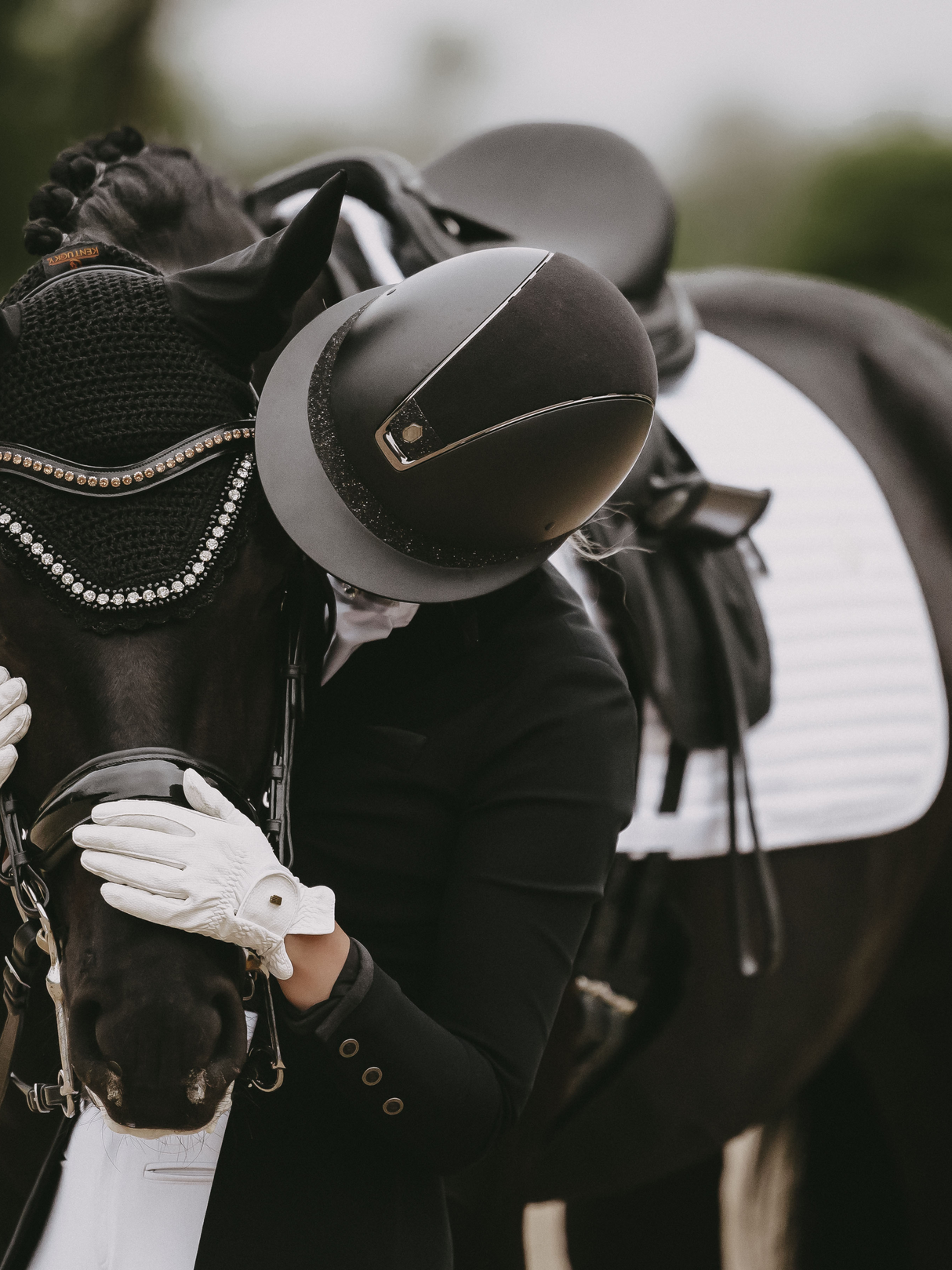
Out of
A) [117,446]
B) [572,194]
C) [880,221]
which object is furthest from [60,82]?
[117,446]

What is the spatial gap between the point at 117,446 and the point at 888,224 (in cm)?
665

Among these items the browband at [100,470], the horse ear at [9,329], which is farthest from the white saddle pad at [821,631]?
the horse ear at [9,329]

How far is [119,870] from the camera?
870mm

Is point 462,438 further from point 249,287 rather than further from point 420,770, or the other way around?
point 420,770

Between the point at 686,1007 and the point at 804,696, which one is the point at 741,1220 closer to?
the point at 686,1007

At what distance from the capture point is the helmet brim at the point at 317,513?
98cm

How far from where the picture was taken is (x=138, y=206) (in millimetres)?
1293

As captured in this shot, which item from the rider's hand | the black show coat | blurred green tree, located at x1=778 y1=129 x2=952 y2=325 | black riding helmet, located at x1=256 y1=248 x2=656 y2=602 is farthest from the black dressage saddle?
blurred green tree, located at x1=778 y1=129 x2=952 y2=325

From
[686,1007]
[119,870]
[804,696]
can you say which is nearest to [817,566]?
[804,696]

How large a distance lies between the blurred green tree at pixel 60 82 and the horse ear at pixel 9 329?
4.68 meters

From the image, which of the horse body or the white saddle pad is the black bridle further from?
the white saddle pad

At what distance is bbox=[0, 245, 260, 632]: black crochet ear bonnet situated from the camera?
37.5 inches

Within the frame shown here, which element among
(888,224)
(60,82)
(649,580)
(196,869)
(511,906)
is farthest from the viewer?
(888,224)

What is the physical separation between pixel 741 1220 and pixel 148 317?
7.66ft
